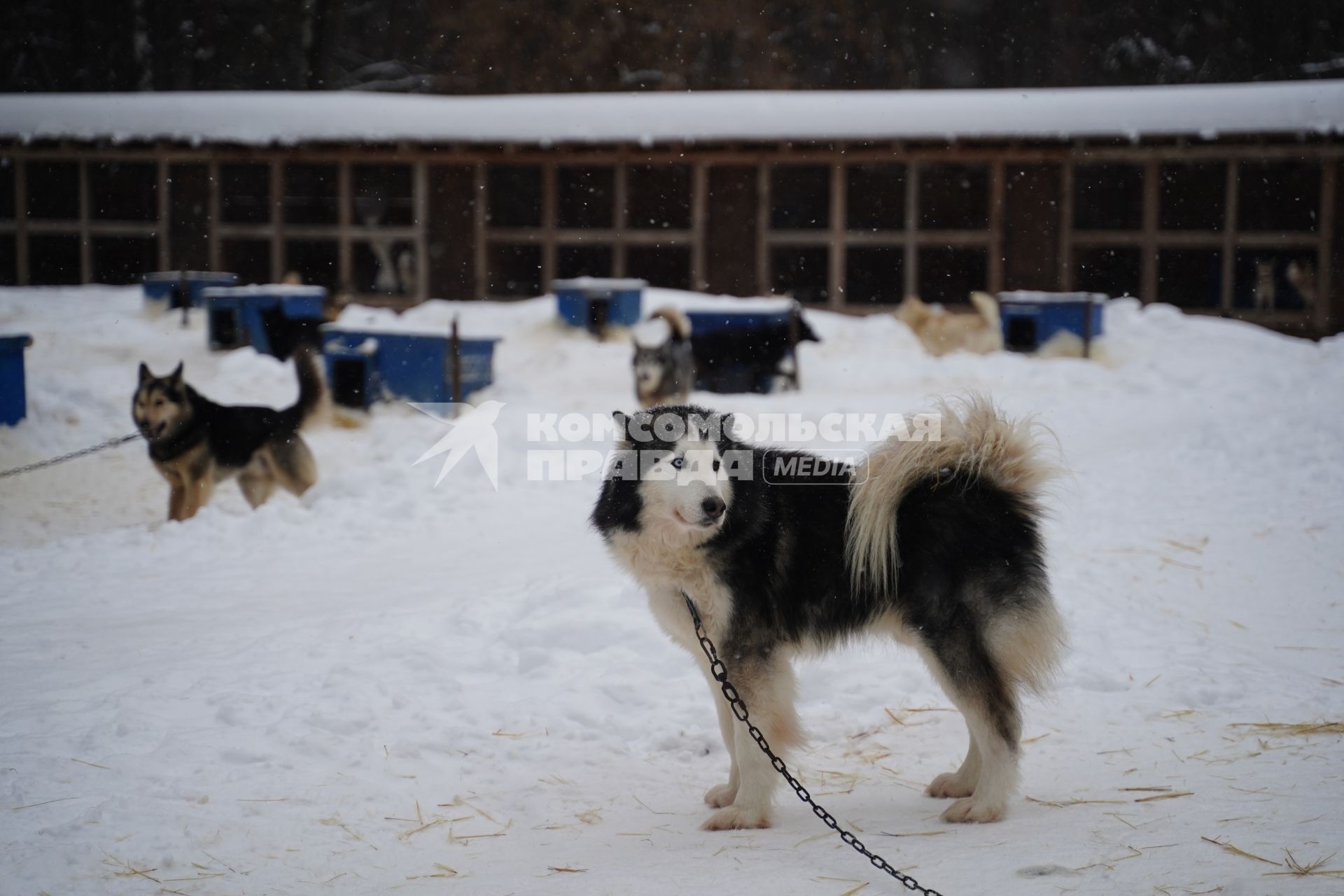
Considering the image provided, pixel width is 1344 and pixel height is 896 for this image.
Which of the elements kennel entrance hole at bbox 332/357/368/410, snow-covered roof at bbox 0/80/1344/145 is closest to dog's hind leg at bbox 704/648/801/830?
kennel entrance hole at bbox 332/357/368/410

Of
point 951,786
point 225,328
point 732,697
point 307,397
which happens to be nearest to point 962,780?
point 951,786

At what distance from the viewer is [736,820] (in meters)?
3.50

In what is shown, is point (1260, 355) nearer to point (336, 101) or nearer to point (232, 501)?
point (232, 501)

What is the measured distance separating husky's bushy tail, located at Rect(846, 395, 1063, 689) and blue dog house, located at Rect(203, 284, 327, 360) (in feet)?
31.8

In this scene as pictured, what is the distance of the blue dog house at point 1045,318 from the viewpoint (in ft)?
43.1

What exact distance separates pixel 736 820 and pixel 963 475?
1347 millimetres

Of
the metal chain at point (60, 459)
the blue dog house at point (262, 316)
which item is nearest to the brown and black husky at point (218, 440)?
the metal chain at point (60, 459)

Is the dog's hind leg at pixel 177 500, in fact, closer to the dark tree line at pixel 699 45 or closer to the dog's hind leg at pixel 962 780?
the dog's hind leg at pixel 962 780

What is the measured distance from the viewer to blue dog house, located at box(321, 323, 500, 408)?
33.3ft

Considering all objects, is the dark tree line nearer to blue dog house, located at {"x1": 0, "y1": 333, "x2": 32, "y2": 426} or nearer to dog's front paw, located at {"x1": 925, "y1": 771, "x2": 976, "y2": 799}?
blue dog house, located at {"x1": 0, "y1": 333, "x2": 32, "y2": 426}

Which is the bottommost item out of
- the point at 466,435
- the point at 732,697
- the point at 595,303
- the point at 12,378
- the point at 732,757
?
the point at 732,757

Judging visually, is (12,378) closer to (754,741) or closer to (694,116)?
(754,741)

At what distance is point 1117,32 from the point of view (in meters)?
29.6

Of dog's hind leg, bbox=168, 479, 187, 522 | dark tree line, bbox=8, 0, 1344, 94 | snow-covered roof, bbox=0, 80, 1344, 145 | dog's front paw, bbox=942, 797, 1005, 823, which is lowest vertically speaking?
dog's front paw, bbox=942, 797, 1005, 823
